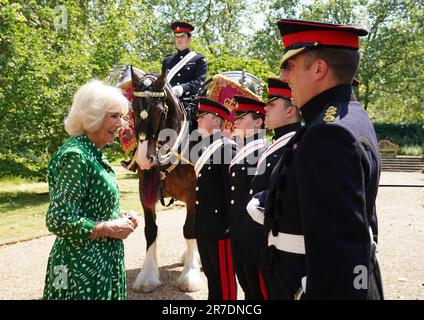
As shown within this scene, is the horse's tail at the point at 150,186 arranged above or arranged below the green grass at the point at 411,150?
above

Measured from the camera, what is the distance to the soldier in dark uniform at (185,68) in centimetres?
600

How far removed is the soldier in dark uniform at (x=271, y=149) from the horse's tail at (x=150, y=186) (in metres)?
1.94

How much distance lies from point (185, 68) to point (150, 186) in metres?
2.01

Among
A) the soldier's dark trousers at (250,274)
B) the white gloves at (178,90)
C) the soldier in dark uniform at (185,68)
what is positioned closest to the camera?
the soldier's dark trousers at (250,274)

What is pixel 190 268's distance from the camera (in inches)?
218

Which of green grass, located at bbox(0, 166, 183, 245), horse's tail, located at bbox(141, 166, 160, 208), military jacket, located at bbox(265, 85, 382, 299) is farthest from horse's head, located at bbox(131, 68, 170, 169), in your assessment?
green grass, located at bbox(0, 166, 183, 245)

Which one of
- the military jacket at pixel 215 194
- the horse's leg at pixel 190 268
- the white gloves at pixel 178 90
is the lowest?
the horse's leg at pixel 190 268

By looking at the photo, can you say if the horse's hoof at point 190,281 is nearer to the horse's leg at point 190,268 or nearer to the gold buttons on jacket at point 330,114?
the horse's leg at point 190,268

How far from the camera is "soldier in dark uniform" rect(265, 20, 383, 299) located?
146 centimetres

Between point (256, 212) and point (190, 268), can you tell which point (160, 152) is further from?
point (256, 212)

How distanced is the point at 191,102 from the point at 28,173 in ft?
28.7

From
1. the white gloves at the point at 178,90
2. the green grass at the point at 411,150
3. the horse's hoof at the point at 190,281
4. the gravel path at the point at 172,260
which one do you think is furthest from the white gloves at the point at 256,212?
the green grass at the point at 411,150

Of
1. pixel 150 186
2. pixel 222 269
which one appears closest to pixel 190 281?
pixel 150 186
